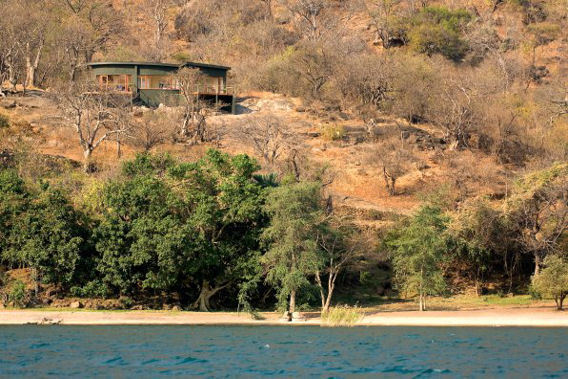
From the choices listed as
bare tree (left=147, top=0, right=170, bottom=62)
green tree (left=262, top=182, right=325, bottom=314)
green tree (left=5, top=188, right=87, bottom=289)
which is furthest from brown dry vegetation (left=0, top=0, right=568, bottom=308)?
green tree (left=262, top=182, right=325, bottom=314)

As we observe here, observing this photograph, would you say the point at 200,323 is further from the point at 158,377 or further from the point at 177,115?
the point at 177,115

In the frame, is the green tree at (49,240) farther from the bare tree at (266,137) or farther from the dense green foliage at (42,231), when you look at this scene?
the bare tree at (266,137)

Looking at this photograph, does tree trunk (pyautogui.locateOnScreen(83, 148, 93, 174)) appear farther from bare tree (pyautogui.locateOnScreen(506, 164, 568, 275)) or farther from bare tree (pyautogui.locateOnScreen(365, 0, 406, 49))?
bare tree (pyautogui.locateOnScreen(365, 0, 406, 49))

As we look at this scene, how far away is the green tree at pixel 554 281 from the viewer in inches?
1873

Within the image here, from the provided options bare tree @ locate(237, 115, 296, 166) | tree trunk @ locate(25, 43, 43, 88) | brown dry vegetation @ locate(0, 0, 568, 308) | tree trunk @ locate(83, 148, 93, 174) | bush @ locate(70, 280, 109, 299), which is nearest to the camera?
bush @ locate(70, 280, 109, 299)

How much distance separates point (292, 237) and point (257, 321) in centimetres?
A: 477


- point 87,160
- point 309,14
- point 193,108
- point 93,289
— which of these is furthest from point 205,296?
point 309,14

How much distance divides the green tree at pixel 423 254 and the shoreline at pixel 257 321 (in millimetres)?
1915

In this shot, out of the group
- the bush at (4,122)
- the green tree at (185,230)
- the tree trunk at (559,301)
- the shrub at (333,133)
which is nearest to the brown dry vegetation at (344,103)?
the shrub at (333,133)

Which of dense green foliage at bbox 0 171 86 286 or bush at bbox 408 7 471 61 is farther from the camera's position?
bush at bbox 408 7 471 61

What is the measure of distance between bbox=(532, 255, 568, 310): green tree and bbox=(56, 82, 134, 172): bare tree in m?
30.8

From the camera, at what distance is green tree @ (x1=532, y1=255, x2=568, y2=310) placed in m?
47.6

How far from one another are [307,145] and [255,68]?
19.1 metres

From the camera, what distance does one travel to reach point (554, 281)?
4794cm
